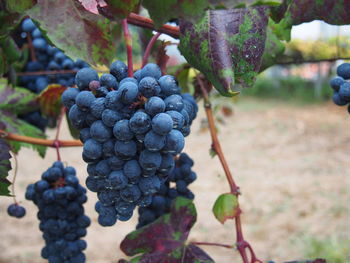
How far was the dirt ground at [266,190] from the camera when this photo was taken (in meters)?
3.42

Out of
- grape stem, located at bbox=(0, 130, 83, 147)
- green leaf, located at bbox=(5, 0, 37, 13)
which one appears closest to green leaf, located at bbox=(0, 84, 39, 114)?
grape stem, located at bbox=(0, 130, 83, 147)

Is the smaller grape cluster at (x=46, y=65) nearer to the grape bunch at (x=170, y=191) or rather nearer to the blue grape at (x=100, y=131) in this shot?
the grape bunch at (x=170, y=191)

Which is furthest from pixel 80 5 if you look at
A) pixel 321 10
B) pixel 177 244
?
pixel 177 244

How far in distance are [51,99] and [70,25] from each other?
1.25 ft

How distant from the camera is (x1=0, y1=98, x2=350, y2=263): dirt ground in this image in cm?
342

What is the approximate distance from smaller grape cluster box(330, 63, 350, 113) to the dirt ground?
4.41 ft

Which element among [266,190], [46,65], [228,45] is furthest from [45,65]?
[266,190]

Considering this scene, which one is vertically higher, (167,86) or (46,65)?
(167,86)

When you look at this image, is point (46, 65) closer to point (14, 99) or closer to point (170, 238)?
point (14, 99)

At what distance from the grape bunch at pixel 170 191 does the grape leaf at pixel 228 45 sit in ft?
0.97

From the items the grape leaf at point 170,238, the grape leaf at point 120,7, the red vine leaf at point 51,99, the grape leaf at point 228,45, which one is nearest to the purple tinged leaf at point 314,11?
the grape leaf at point 228,45

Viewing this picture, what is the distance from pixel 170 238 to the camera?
0.67 metres

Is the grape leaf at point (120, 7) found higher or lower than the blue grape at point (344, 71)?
higher

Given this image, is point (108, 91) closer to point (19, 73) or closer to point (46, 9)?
point (46, 9)
